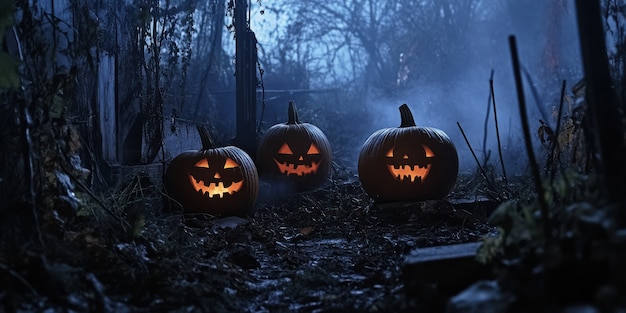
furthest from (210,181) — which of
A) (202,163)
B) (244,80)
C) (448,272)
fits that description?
(448,272)

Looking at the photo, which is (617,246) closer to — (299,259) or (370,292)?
(370,292)

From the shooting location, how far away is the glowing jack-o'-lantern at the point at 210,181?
550 cm

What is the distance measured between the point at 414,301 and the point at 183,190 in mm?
3537

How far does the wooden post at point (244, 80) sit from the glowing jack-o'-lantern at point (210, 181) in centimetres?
123

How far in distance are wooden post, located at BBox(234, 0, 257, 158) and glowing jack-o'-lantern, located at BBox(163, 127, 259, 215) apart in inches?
48.5

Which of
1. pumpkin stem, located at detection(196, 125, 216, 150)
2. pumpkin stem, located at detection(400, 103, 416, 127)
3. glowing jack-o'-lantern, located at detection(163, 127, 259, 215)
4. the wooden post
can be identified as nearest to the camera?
glowing jack-o'-lantern, located at detection(163, 127, 259, 215)

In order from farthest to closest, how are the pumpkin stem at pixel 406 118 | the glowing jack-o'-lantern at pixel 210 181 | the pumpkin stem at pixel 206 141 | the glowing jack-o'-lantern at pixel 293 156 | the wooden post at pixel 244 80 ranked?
the wooden post at pixel 244 80 → the glowing jack-o'-lantern at pixel 293 156 → the pumpkin stem at pixel 406 118 → the pumpkin stem at pixel 206 141 → the glowing jack-o'-lantern at pixel 210 181

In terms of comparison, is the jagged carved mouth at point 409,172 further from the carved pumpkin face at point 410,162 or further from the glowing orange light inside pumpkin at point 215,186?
the glowing orange light inside pumpkin at point 215,186

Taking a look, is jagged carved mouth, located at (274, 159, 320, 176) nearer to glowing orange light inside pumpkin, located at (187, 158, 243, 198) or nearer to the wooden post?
the wooden post

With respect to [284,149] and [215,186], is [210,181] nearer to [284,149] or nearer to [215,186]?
[215,186]

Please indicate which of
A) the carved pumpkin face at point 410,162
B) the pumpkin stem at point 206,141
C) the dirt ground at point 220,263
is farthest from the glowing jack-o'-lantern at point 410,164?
the pumpkin stem at point 206,141

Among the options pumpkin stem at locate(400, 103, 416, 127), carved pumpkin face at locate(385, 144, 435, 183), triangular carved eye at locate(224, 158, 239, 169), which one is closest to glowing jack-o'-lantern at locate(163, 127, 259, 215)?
triangular carved eye at locate(224, 158, 239, 169)

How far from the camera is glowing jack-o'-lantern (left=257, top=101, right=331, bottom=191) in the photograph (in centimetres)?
664

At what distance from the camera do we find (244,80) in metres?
6.79
